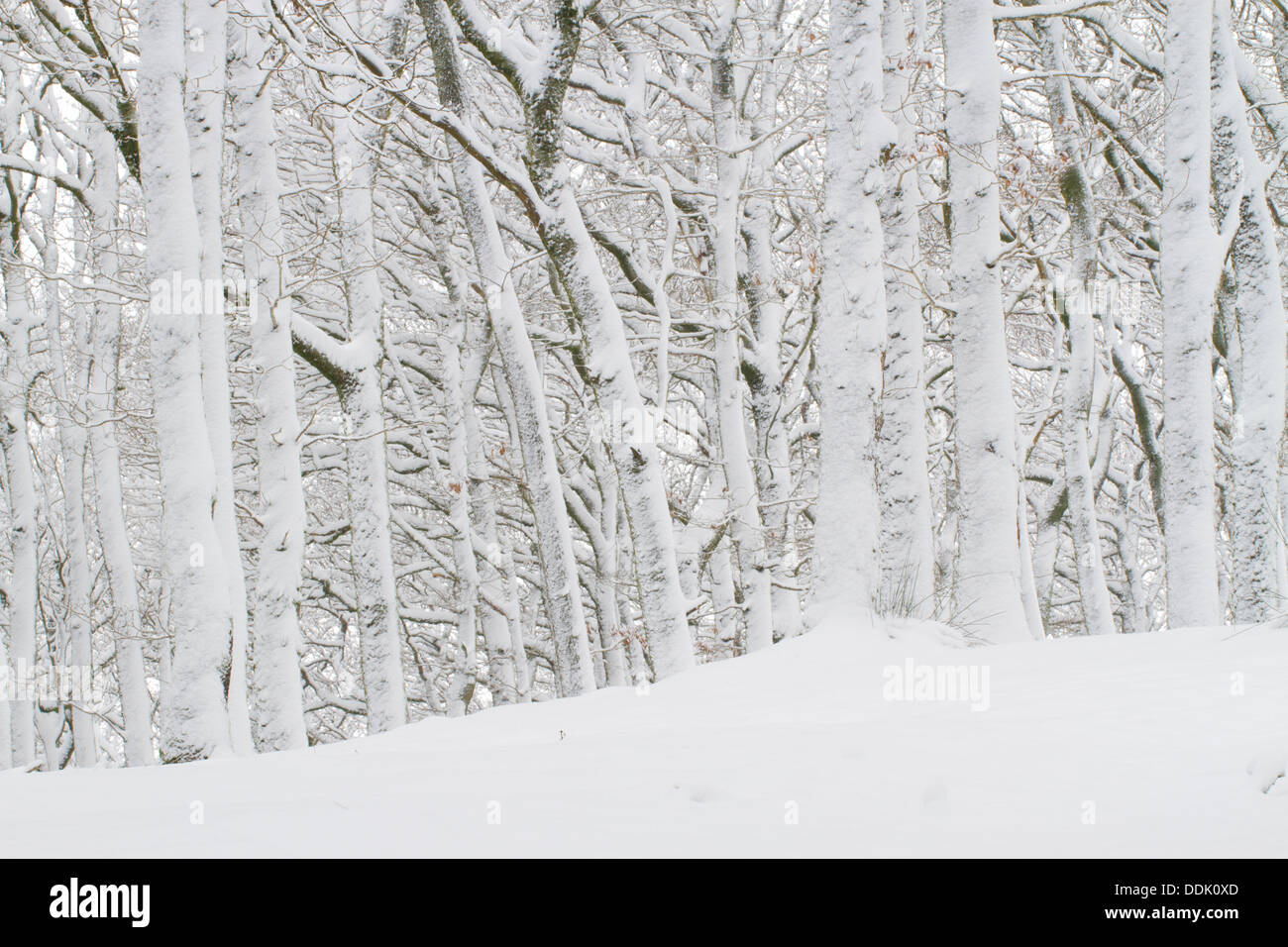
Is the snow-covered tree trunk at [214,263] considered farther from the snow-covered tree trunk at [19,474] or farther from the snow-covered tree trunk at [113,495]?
the snow-covered tree trunk at [19,474]

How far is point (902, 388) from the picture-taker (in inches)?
259

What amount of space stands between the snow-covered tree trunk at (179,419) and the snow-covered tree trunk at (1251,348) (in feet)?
21.7

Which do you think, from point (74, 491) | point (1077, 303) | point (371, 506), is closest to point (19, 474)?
point (74, 491)

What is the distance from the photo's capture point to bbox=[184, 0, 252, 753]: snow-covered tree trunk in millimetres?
5652

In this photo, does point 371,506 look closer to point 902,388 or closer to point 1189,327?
point 902,388

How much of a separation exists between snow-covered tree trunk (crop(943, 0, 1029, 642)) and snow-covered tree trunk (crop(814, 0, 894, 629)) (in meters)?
0.91

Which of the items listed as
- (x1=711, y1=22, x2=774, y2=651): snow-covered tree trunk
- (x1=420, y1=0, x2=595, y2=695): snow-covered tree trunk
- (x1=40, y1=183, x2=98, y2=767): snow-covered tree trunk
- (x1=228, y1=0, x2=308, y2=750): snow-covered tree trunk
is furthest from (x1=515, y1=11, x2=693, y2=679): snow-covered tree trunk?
(x1=40, y1=183, x2=98, y2=767): snow-covered tree trunk

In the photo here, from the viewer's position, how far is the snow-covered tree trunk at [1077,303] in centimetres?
909
